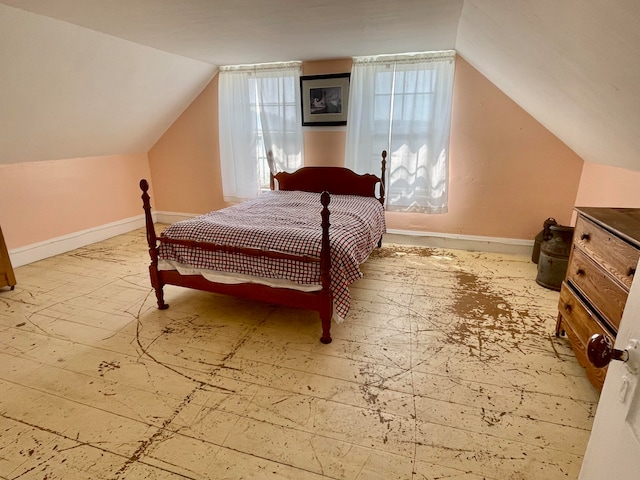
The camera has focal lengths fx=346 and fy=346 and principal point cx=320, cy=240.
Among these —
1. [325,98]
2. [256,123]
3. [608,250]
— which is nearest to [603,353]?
[608,250]

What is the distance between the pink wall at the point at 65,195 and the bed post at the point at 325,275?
11.4 ft

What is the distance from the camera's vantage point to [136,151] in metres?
5.00

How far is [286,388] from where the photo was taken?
1.90 metres

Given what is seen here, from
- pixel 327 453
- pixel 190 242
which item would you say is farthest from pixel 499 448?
pixel 190 242

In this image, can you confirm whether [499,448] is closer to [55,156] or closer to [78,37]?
[78,37]

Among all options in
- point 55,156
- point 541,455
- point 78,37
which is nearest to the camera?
point 541,455

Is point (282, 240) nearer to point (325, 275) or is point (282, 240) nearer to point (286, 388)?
point (325, 275)

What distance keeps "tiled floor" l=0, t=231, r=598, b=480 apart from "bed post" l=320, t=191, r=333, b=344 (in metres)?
0.13

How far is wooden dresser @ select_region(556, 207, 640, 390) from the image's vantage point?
5.34 ft

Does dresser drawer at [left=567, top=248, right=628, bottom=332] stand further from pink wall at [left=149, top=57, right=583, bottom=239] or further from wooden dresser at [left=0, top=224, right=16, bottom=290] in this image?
wooden dresser at [left=0, top=224, right=16, bottom=290]

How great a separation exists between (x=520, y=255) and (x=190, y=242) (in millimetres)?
3529

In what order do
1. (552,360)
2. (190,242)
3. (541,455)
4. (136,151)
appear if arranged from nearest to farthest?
(541,455)
(552,360)
(190,242)
(136,151)

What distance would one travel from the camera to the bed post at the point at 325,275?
2141 mm

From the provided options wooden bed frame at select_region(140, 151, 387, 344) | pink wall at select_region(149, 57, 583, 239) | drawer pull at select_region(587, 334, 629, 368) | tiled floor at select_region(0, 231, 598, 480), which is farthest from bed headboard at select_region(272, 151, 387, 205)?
drawer pull at select_region(587, 334, 629, 368)
